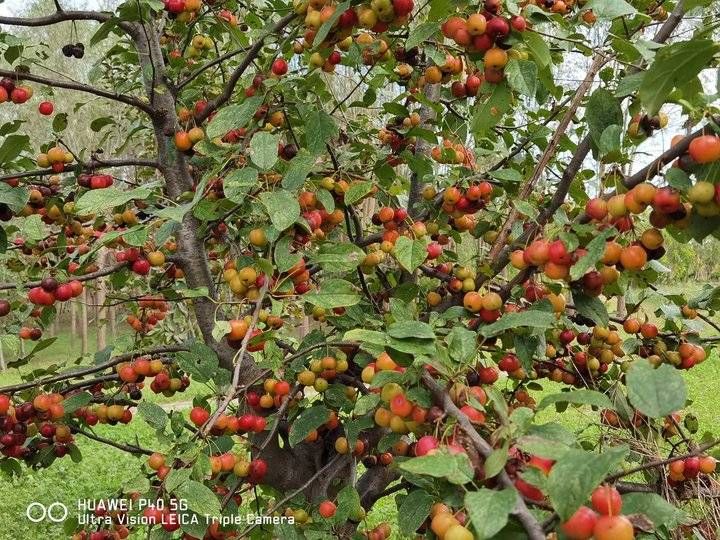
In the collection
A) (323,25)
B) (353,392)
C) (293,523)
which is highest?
(323,25)

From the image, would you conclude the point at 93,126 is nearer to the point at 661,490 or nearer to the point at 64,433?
the point at 64,433

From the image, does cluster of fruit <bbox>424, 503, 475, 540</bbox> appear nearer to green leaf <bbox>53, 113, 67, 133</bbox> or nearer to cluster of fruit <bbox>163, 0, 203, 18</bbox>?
cluster of fruit <bbox>163, 0, 203, 18</bbox>

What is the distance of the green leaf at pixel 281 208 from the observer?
1386 millimetres

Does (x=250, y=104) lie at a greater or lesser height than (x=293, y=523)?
greater

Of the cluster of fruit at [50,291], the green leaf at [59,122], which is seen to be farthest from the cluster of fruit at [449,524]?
the green leaf at [59,122]

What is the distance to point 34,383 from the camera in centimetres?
203

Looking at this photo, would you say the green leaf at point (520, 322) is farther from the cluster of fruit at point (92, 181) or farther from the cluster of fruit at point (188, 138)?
the cluster of fruit at point (92, 181)

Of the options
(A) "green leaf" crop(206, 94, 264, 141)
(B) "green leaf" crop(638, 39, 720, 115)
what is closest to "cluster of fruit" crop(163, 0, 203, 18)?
(A) "green leaf" crop(206, 94, 264, 141)

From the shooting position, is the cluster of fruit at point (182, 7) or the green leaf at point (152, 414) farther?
the cluster of fruit at point (182, 7)

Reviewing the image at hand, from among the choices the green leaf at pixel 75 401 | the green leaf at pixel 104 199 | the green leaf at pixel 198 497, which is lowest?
the green leaf at pixel 75 401

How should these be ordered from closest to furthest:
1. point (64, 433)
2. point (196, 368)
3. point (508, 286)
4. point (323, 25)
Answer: point (323, 25) → point (508, 286) → point (196, 368) → point (64, 433)

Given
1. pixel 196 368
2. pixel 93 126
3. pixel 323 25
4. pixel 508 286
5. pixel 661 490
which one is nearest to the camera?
pixel 323 25

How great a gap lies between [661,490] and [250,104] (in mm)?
1538

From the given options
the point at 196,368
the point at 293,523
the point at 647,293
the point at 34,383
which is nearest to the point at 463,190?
the point at 647,293
